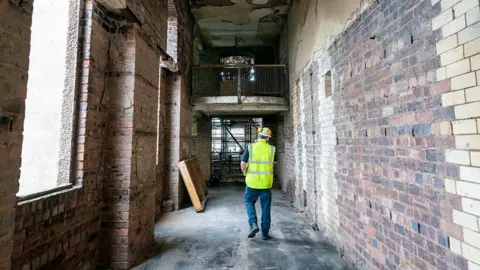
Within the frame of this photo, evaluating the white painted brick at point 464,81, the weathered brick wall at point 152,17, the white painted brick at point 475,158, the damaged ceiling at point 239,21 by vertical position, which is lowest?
the white painted brick at point 475,158

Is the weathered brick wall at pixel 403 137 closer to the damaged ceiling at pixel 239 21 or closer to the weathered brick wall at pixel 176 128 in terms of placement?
the weathered brick wall at pixel 176 128

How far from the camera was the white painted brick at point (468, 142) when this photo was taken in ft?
4.83

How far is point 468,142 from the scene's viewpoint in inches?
59.9

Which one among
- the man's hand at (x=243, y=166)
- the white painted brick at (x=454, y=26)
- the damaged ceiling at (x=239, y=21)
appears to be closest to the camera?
the white painted brick at (x=454, y=26)

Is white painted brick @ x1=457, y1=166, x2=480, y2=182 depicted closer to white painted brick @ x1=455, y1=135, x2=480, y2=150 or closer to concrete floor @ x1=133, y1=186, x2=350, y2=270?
white painted brick @ x1=455, y1=135, x2=480, y2=150

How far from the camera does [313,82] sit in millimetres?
4527

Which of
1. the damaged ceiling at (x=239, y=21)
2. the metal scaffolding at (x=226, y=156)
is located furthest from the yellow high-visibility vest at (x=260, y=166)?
the metal scaffolding at (x=226, y=156)

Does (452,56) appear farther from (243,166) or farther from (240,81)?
(240,81)

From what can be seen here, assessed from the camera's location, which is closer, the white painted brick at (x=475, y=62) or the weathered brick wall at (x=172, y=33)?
the white painted brick at (x=475, y=62)

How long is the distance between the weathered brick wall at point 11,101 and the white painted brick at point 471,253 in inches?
110

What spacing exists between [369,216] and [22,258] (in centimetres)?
304

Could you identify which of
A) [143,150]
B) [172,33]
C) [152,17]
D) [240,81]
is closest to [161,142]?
[143,150]

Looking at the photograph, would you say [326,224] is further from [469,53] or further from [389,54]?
[469,53]

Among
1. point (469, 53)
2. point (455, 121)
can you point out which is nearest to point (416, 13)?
point (469, 53)
